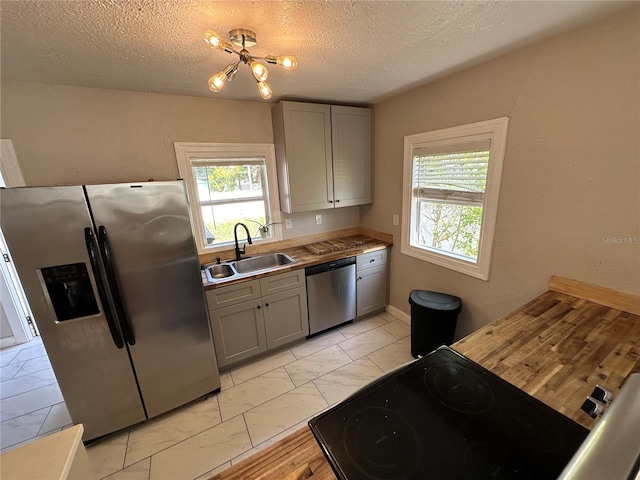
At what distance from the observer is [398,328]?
289 centimetres

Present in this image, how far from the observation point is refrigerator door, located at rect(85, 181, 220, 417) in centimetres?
161

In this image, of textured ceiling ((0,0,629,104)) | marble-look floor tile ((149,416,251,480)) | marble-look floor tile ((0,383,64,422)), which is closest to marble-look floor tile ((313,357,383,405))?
marble-look floor tile ((149,416,251,480))

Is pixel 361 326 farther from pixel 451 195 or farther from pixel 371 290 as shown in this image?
pixel 451 195

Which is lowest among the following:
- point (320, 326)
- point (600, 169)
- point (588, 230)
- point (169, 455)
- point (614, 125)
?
point (169, 455)

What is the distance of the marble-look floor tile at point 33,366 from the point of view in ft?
8.21

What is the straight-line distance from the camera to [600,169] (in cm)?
144

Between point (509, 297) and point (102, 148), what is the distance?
335cm

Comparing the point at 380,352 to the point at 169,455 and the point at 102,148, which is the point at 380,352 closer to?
the point at 169,455

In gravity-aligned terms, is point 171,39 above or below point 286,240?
above

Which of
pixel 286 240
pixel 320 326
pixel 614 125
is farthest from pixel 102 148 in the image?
pixel 614 125

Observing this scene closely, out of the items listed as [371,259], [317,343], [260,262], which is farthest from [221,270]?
[371,259]

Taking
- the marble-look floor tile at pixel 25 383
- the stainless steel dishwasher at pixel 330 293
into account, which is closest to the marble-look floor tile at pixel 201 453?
the stainless steel dishwasher at pixel 330 293

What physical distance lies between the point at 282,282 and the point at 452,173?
5.83 ft

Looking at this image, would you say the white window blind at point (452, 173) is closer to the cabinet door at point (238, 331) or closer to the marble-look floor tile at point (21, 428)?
the cabinet door at point (238, 331)
